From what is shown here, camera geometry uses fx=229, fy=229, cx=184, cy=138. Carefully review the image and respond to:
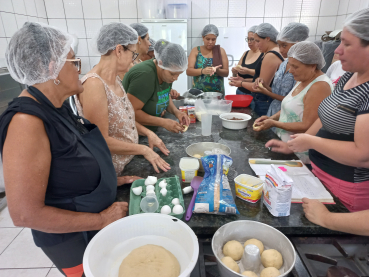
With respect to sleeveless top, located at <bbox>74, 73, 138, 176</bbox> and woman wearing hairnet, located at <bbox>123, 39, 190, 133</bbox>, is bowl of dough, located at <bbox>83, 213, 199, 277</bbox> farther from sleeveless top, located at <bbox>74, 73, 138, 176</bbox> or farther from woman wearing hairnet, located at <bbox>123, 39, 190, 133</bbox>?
woman wearing hairnet, located at <bbox>123, 39, 190, 133</bbox>

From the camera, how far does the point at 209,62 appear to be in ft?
12.1

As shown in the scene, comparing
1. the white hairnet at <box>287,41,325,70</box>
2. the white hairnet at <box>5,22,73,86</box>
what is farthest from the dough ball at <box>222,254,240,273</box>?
the white hairnet at <box>287,41,325,70</box>

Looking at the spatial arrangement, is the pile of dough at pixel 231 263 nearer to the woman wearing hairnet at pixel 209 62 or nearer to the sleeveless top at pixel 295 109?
the sleeveless top at pixel 295 109

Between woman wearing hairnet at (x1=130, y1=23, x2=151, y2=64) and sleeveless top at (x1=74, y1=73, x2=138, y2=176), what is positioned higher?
woman wearing hairnet at (x1=130, y1=23, x2=151, y2=64)

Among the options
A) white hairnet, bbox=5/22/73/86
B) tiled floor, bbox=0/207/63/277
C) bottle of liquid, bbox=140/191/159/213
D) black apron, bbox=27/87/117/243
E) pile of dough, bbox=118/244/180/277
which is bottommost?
tiled floor, bbox=0/207/63/277

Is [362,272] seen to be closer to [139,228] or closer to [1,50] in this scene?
[139,228]

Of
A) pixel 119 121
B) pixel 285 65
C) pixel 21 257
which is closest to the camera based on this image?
pixel 119 121

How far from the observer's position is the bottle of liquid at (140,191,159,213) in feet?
3.28

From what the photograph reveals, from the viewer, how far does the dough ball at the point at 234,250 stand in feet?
2.72

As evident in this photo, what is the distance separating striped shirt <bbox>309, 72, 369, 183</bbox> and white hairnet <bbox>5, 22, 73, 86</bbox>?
132 centimetres

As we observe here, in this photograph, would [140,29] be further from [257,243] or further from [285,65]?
[257,243]

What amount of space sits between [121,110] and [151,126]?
68 cm

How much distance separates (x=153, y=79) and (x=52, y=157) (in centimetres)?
113

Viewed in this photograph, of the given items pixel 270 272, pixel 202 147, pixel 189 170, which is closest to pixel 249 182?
pixel 189 170
